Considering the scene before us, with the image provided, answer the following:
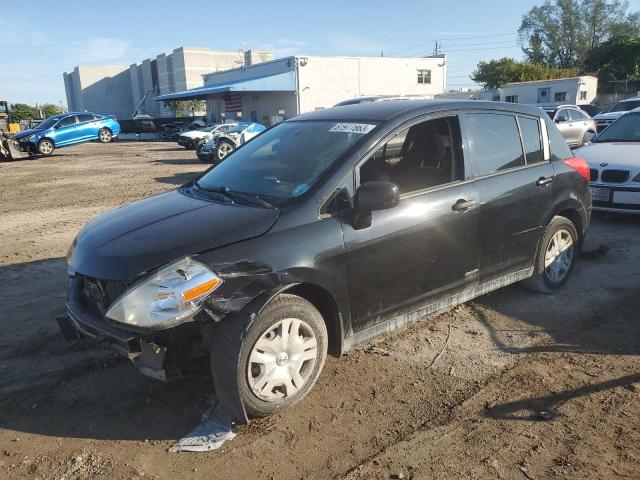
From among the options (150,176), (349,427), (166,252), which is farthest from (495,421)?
(150,176)

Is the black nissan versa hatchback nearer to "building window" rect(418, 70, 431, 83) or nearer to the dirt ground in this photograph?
the dirt ground

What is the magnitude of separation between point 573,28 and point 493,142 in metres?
78.8

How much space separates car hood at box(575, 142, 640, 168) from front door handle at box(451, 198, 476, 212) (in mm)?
4618

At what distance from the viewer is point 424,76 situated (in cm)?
4647

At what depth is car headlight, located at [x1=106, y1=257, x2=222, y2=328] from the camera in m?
2.72

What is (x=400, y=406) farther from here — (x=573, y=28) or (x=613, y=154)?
(x=573, y=28)

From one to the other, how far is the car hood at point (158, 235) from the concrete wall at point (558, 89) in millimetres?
42969

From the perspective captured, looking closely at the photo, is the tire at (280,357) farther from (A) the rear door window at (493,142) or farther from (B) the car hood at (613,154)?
(B) the car hood at (613,154)

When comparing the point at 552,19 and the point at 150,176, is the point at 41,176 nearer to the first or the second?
the point at 150,176

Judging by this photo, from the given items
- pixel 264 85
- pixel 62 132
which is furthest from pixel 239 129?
pixel 264 85

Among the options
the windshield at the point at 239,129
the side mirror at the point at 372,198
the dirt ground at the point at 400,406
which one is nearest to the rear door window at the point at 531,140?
the dirt ground at the point at 400,406

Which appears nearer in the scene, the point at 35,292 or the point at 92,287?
the point at 92,287

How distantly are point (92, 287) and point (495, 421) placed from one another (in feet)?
8.23

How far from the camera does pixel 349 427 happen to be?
302 cm
